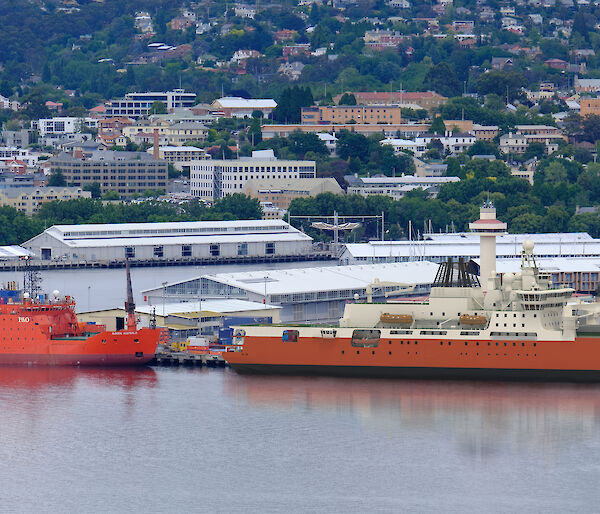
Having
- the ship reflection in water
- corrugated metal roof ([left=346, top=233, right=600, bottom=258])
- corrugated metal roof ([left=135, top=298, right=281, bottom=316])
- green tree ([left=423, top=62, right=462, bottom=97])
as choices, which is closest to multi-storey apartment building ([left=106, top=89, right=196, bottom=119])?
green tree ([left=423, top=62, right=462, bottom=97])

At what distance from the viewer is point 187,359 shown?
62.6 metres

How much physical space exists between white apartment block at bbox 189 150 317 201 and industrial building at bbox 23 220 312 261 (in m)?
14.8

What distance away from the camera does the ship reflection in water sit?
2076 inches

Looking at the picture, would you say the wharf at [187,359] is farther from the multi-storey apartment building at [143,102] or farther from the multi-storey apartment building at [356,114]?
the multi-storey apartment building at [143,102]

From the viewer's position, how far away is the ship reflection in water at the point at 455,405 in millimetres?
52719

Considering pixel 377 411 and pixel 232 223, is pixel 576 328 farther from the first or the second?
pixel 232 223

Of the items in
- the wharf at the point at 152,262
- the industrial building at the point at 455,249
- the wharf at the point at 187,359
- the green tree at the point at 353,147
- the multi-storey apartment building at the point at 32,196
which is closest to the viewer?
the wharf at the point at 187,359

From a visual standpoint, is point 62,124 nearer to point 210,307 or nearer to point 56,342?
point 210,307

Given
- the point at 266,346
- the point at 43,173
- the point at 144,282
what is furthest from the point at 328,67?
the point at 266,346

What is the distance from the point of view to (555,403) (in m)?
56.3

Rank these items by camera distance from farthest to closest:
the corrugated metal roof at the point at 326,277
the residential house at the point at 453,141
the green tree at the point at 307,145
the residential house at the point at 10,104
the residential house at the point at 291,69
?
the residential house at the point at 291,69 < the residential house at the point at 10,104 < the residential house at the point at 453,141 < the green tree at the point at 307,145 < the corrugated metal roof at the point at 326,277

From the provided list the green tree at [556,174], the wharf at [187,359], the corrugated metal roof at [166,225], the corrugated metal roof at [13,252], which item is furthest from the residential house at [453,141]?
the wharf at [187,359]

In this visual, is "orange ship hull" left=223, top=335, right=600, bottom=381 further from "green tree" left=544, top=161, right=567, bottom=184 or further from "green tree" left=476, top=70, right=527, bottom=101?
"green tree" left=476, top=70, right=527, bottom=101

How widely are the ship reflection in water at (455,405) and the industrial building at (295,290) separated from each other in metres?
9.81
